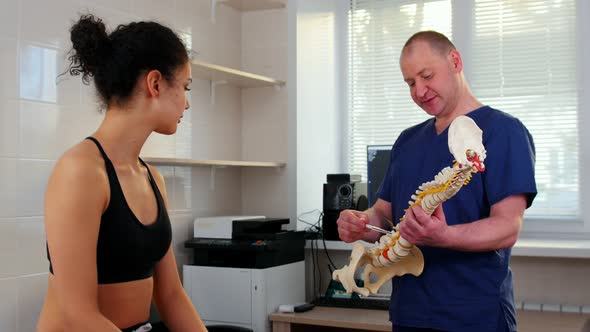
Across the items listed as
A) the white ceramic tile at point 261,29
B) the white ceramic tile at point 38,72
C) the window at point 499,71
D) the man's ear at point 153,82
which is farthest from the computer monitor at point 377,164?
the man's ear at point 153,82

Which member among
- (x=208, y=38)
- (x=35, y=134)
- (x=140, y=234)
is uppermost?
(x=208, y=38)

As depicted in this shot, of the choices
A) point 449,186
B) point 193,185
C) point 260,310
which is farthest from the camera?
point 193,185

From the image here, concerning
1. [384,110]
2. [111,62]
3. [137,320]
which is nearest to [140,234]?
[137,320]

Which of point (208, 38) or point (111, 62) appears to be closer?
point (111, 62)

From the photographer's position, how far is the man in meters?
1.83

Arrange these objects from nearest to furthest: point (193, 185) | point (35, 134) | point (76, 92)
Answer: point (35, 134), point (76, 92), point (193, 185)

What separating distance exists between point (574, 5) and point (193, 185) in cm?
210

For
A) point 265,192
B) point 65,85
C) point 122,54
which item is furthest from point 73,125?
point 265,192

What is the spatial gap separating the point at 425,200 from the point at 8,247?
1576mm

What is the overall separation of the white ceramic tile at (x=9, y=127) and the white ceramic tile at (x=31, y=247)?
0.83ft

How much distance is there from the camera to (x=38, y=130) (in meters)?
2.66

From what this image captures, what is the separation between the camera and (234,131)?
3936mm

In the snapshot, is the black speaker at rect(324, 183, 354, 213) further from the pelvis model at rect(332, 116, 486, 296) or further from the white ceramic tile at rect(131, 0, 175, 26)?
the pelvis model at rect(332, 116, 486, 296)

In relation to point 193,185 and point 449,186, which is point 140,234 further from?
point 193,185
